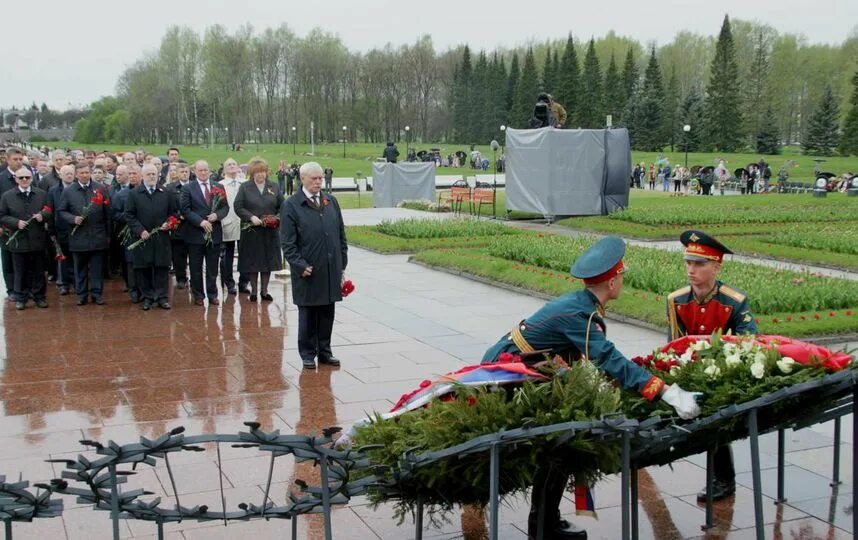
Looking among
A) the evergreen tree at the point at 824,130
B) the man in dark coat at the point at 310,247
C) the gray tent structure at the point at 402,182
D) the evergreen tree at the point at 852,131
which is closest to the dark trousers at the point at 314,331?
the man in dark coat at the point at 310,247

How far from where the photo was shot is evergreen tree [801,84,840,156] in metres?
70.2

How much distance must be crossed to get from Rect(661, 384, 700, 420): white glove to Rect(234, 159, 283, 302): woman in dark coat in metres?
8.72

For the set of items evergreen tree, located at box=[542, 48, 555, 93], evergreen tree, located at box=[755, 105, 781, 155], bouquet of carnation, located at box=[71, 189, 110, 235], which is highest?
evergreen tree, located at box=[542, 48, 555, 93]

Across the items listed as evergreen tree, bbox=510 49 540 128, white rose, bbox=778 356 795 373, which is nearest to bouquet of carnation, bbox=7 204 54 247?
white rose, bbox=778 356 795 373

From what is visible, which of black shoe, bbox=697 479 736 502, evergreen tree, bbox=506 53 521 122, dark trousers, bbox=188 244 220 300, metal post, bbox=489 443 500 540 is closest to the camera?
metal post, bbox=489 443 500 540

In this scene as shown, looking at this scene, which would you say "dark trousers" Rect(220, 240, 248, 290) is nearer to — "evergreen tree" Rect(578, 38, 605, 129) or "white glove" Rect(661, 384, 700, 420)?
"white glove" Rect(661, 384, 700, 420)

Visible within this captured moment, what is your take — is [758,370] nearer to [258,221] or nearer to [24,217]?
[258,221]

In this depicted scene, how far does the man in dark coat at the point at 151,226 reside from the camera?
12.0 meters

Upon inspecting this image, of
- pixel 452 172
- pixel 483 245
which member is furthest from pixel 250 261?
pixel 452 172

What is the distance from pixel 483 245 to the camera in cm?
1897

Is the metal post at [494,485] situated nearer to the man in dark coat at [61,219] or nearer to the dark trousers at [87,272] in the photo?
the dark trousers at [87,272]

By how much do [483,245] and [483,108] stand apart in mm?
83831

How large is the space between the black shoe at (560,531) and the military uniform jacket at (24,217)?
30.5 feet

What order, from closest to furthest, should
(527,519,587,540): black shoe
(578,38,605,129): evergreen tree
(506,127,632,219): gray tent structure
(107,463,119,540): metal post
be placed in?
(107,463,119,540): metal post, (527,519,587,540): black shoe, (506,127,632,219): gray tent structure, (578,38,605,129): evergreen tree
